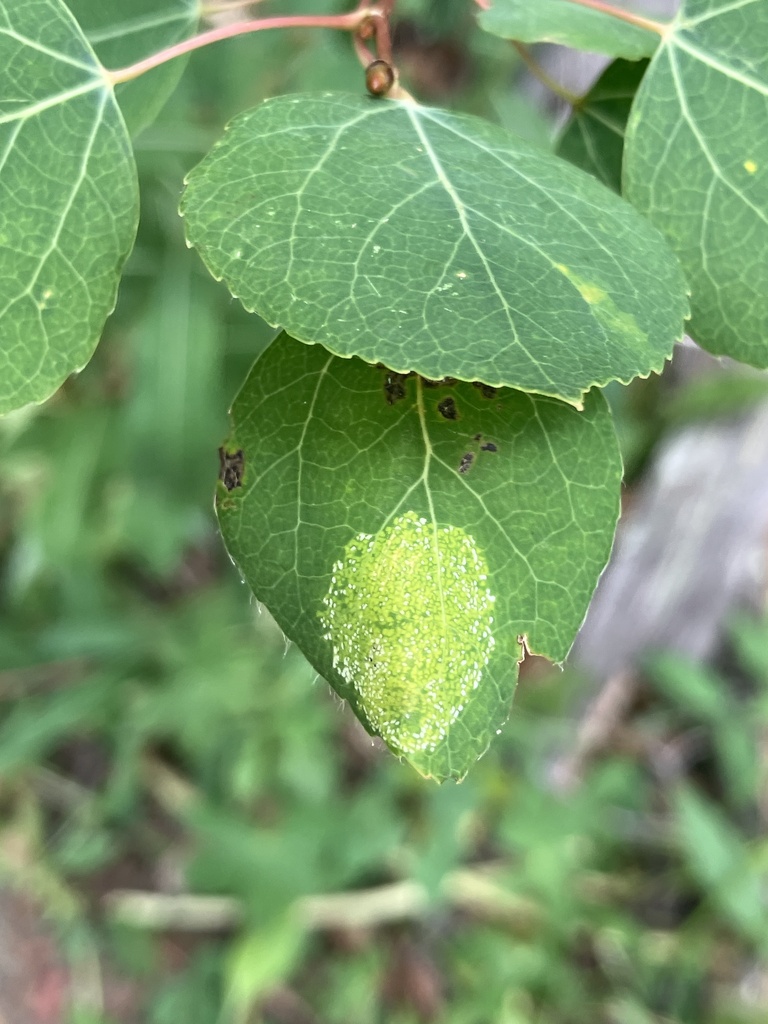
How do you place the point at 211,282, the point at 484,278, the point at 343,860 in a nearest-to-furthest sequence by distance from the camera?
the point at 484,278 < the point at 211,282 < the point at 343,860

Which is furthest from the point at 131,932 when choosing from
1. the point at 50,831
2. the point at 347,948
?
the point at 347,948

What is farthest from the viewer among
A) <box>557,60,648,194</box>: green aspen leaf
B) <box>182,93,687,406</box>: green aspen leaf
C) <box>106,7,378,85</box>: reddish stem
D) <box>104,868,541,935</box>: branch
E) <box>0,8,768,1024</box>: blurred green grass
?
<box>104,868,541,935</box>: branch

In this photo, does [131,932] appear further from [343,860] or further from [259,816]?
[343,860]

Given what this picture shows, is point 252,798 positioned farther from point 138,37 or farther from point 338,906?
point 138,37

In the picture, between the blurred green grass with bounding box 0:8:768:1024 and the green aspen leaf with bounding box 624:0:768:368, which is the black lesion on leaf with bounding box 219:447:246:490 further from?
the blurred green grass with bounding box 0:8:768:1024

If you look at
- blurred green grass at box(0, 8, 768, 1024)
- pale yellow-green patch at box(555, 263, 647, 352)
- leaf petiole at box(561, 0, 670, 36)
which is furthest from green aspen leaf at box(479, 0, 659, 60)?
blurred green grass at box(0, 8, 768, 1024)

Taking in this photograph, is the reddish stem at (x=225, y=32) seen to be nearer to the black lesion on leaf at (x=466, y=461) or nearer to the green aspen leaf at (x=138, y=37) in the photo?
the green aspen leaf at (x=138, y=37)
